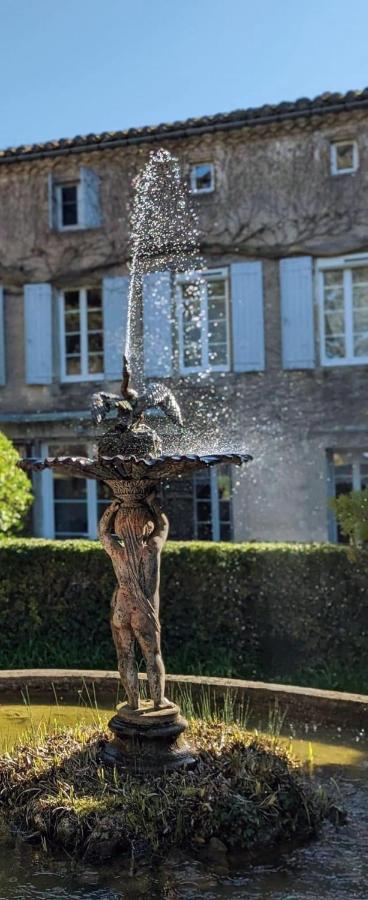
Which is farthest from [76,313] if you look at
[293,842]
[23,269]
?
[293,842]

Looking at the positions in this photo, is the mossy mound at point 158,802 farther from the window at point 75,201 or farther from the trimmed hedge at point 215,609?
the window at point 75,201

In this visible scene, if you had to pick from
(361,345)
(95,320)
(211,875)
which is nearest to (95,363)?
(95,320)

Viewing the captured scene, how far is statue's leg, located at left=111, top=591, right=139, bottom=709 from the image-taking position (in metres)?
4.31

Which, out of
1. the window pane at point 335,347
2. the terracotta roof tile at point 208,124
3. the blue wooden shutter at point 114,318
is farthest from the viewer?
the blue wooden shutter at point 114,318

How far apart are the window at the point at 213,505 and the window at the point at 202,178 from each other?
405 centimetres

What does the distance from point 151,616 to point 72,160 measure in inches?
437

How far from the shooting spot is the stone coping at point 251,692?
521 cm

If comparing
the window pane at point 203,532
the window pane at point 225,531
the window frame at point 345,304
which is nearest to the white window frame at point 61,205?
the window frame at point 345,304

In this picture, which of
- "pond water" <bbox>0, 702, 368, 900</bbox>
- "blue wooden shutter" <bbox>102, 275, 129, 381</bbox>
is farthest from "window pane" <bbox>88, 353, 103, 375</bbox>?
"pond water" <bbox>0, 702, 368, 900</bbox>

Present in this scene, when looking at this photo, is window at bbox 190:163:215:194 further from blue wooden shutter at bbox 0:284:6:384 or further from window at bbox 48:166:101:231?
blue wooden shutter at bbox 0:284:6:384

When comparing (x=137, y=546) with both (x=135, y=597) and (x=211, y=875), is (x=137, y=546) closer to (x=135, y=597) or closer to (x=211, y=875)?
(x=135, y=597)

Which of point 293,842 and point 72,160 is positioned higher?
point 72,160

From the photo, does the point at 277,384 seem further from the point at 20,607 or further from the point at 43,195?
the point at 20,607

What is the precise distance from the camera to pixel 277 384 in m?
13.1
